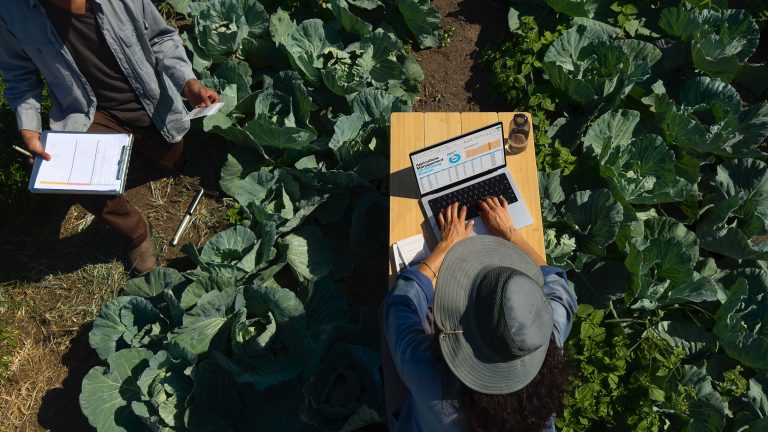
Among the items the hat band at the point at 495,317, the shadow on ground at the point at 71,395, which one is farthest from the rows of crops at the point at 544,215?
the hat band at the point at 495,317

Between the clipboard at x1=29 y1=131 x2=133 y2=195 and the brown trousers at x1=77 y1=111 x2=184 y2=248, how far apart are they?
307 mm

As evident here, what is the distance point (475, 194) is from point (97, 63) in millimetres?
2411

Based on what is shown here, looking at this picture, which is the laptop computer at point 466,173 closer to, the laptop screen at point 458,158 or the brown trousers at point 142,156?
the laptop screen at point 458,158

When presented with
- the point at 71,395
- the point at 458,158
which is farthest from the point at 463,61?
the point at 71,395

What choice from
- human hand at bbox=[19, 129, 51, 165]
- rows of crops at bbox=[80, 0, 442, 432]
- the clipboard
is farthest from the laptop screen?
human hand at bbox=[19, 129, 51, 165]

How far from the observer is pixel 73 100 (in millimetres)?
3758

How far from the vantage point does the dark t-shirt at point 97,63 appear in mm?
3430

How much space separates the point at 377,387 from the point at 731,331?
87.1 inches

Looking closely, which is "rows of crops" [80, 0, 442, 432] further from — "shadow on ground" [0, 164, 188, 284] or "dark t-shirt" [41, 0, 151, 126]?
"shadow on ground" [0, 164, 188, 284]

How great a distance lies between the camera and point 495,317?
2.34m

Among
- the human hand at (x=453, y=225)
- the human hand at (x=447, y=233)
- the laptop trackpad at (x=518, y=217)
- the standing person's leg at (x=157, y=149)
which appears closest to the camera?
the human hand at (x=447, y=233)

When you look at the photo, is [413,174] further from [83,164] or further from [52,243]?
[52,243]

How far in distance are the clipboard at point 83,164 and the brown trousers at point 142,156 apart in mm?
307

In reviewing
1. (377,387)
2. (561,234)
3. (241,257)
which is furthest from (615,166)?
(241,257)
